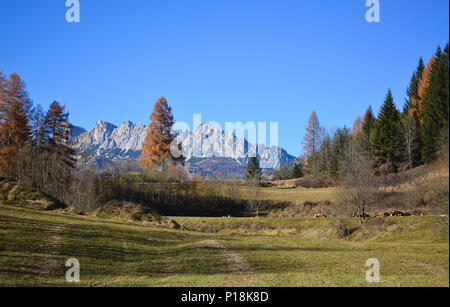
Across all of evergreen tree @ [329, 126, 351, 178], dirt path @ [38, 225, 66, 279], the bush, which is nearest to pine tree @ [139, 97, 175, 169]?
evergreen tree @ [329, 126, 351, 178]

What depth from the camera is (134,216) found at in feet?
121

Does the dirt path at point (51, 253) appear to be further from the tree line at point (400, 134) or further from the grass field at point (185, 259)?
the tree line at point (400, 134)

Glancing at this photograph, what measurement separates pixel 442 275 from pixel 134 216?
32.9 m

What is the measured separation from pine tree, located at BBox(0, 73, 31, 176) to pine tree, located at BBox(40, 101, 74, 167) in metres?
5.71

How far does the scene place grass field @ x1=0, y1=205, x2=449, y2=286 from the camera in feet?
37.3

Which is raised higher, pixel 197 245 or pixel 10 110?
pixel 10 110

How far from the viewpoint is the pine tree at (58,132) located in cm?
5150

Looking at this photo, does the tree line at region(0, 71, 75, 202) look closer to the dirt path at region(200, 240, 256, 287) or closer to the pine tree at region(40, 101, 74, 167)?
the pine tree at region(40, 101, 74, 167)

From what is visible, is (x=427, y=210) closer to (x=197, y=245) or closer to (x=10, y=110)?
(x=197, y=245)

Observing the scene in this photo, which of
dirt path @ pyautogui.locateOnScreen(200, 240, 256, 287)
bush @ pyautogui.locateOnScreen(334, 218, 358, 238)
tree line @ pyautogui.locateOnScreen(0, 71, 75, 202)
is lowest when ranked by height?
bush @ pyautogui.locateOnScreen(334, 218, 358, 238)

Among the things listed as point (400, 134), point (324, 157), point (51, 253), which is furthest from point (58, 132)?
point (324, 157)

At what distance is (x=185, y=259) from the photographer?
1705 centimetres

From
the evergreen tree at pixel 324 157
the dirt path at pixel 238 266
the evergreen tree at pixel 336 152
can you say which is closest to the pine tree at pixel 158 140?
the evergreen tree at pixel 336 152

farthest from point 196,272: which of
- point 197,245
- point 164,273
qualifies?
point 197,245
